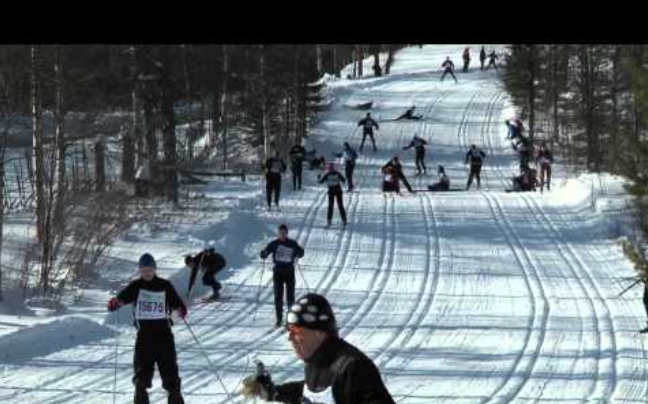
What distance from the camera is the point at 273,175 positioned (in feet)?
90.9

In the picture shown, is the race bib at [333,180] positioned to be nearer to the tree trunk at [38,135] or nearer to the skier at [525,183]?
the tree trunk at [38,135]

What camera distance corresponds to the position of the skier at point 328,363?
11.5 feet

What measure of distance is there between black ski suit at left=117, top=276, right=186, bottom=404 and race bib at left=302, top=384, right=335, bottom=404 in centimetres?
714

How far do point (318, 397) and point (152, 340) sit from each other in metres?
7.37

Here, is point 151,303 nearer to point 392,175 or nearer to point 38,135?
point 38,135

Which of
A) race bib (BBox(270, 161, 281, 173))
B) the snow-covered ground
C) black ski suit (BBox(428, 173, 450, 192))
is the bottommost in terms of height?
the snow-covered ground

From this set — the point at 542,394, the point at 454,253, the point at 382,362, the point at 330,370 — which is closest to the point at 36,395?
the point at 382,362

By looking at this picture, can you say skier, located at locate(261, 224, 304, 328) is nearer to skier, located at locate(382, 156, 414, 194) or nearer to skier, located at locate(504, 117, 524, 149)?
skier, located at locate(382, 156, 414, 194)

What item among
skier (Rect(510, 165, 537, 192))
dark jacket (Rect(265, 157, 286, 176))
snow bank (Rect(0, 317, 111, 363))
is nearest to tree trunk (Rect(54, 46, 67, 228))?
snow bank (Rect(0, 317, 111, 363))

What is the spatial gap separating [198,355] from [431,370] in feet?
10.4

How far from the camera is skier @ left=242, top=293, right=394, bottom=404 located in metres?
3.50

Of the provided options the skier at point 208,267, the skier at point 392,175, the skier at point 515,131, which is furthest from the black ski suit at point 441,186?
the skier at point 208,267

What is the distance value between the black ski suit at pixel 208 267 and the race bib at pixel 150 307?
6764mm
